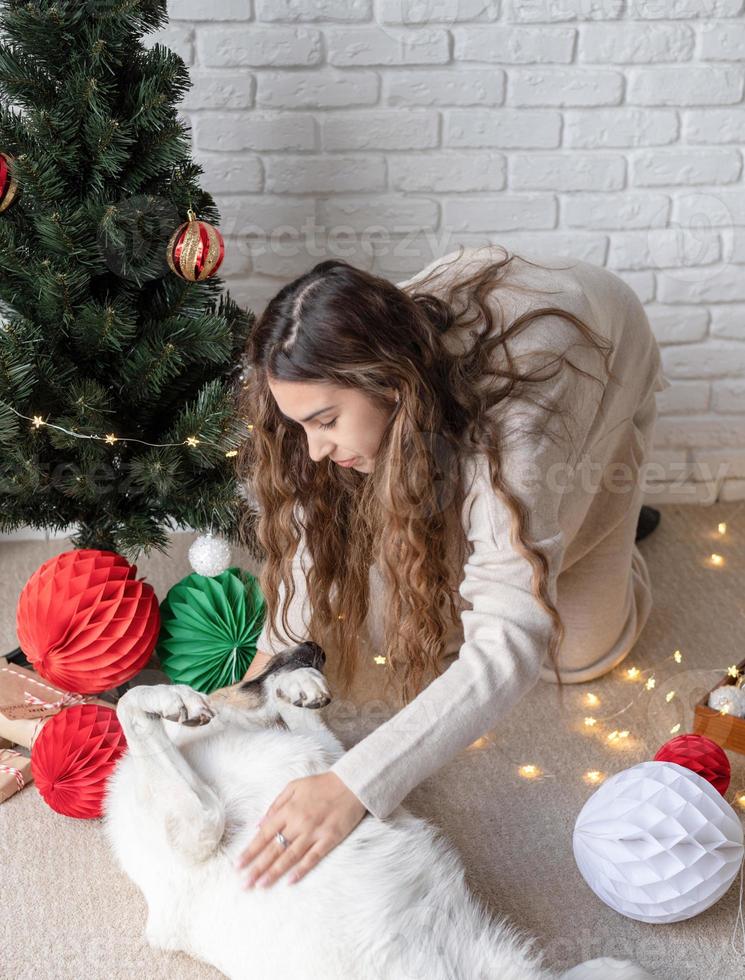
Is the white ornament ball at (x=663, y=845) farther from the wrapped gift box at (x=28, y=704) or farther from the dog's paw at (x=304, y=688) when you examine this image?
the wrapped gift box at (x=28, y=704)

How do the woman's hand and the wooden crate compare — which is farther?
the wooden crate

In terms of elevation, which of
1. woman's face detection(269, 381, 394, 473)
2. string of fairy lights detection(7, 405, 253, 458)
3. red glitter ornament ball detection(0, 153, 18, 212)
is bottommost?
string of fairy lights detection(7, 405, 253, 458)

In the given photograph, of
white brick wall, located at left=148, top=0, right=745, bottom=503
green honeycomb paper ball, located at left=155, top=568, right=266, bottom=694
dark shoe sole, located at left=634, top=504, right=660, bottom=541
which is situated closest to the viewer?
green honeycomb paper ball, located at left=155, top=568, right=266, bottom=694

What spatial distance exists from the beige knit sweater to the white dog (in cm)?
8

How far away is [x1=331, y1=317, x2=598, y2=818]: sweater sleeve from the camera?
3.65ft

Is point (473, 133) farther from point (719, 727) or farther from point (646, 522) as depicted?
point (719, 727)

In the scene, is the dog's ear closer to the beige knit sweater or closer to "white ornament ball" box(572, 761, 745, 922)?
the beige knit sweater

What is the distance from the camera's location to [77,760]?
133cm

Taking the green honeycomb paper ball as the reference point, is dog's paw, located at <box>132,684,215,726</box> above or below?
above

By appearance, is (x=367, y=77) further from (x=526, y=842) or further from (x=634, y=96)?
(x=526, y=842)

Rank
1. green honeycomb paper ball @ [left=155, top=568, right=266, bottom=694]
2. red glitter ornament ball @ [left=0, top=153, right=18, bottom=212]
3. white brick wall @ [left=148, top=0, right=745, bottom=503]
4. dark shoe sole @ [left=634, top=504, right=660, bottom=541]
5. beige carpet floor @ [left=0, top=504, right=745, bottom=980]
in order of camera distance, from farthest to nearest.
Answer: dark shoe sole @ [left=634, top=504, right=660, bottom=541] < white brick wall @ [left=148, top=0, right=745, bottom=503] < green honeycomb paper ball @ [left=155, top=568, right=266, bottom=694] < red glitter ornament ball @ [left=0, top=153, right=18, bottom=212] < beige carpet floor @ [left=0, top=504, right=745, bottom=980]

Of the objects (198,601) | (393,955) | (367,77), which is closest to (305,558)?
(198,601)

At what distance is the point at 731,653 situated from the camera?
172 cm

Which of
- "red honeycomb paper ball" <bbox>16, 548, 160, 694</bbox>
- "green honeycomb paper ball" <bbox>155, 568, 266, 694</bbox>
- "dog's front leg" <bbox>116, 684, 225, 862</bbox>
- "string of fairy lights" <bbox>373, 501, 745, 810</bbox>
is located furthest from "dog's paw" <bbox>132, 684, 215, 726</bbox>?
"string of fairy lights" <bbox>373, 501, 745, 810</bbox>
